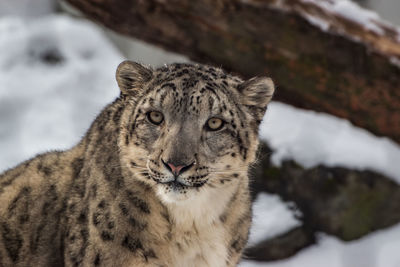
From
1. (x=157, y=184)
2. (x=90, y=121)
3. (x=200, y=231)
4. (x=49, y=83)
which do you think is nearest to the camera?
(x=157, y=184)

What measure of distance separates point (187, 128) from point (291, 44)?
2774 mm

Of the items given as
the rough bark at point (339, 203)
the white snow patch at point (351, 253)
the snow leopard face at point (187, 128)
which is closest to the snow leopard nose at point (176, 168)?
the snow leopard face at point (187, 128)

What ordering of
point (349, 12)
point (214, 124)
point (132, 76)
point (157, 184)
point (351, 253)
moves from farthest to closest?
point (351, 253) < point (349, 12) < point (132, 76) < point (214, 124) < point (157, 184)

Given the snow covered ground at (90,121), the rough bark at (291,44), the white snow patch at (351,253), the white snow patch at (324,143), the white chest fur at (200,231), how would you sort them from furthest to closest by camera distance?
1. the white snow patch at (324,143)
2. the snow covered ground at (90,121)
3. the white snow patch at (351,253)
4. the rough bark at (291,44)
5. the white chest fur at (200,231)

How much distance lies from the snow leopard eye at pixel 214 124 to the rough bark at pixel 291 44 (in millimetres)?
2515

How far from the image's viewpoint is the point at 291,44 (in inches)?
245

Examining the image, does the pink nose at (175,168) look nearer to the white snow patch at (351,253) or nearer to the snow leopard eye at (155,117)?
the snow leopard eye at (155,117)

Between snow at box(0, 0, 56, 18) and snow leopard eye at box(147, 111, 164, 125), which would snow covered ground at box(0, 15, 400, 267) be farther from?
snow at box(0, 0, 56, 18)

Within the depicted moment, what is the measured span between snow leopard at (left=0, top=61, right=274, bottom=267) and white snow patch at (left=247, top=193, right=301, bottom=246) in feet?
9.25

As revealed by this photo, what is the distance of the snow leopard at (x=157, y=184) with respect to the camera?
12.2ft

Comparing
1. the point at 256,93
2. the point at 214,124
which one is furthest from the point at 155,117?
the point at 256,93

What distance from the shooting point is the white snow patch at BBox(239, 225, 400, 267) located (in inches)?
267

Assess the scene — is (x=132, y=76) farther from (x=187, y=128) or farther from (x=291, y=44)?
(x=291, y=44)

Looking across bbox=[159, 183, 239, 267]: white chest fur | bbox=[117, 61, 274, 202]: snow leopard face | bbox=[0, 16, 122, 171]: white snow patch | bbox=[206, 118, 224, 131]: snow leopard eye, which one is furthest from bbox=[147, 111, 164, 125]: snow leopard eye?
bbox=[0, 16, 122, 171]: white snow patch
